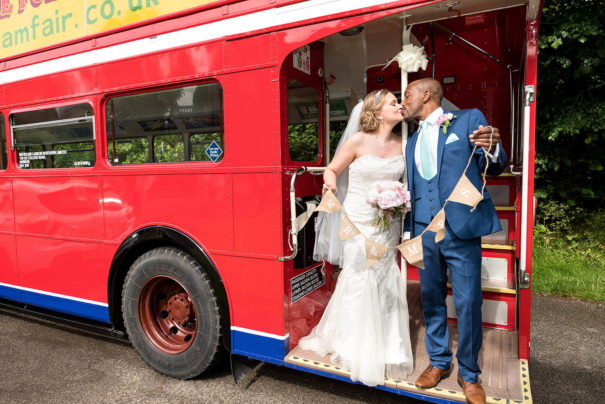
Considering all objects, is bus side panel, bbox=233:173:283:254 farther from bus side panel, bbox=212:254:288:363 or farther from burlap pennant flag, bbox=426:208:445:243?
burlap pennant flag, bbox=426:208:445:243

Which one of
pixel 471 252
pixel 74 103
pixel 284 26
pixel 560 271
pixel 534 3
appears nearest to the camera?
pixel 534 3

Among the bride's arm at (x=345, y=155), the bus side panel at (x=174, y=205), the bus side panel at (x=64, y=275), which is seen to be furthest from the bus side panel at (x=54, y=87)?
the bride's arm at (x=345, y=155)

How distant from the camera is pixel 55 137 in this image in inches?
136

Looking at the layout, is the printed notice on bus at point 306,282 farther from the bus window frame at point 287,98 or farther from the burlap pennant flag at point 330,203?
the bus window frame at point 287,98

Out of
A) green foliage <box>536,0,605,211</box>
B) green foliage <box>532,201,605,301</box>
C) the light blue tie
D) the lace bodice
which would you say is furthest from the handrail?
green foliage <box>536,0,605,211</box>

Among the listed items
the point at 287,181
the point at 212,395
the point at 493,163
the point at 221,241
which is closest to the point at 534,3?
the point at 493,163

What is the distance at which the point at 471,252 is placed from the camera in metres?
2.30

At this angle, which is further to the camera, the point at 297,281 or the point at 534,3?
the point at 297,281

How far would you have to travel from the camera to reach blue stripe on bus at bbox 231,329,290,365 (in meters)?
2.63

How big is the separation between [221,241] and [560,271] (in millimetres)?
4698

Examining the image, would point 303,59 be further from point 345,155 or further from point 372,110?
point 345,155

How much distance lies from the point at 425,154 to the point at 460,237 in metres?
0.52

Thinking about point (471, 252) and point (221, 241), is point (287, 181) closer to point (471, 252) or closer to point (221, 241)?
point (221, 241)

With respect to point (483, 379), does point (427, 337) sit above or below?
above
